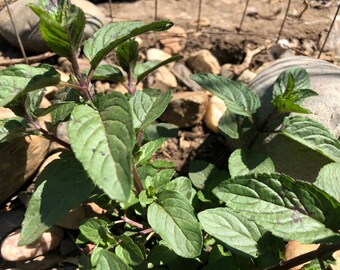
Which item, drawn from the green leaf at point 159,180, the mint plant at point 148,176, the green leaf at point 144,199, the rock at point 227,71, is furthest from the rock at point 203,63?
the green leaf at point 144,199

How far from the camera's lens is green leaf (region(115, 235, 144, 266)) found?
1.67 m

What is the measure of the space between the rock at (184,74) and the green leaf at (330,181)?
1.62 m

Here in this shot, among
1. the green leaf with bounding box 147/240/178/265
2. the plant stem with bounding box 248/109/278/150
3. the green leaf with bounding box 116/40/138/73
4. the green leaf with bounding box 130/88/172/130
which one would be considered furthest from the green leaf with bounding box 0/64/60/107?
the plant stem with bounding box 248/109/278/150

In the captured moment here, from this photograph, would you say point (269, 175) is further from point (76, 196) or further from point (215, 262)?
point (76, 196)

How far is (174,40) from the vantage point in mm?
3270

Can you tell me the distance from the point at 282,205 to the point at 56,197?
2.44 feet

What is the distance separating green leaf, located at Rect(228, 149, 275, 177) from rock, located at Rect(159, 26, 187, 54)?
4.59ft

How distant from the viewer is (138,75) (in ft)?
6.88

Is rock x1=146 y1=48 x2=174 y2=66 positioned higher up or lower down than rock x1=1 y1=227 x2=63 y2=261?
higher up

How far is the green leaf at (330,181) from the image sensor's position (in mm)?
1368

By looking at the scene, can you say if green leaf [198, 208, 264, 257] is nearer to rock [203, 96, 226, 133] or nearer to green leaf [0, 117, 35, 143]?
green leaf [0, 117, 35, 143]

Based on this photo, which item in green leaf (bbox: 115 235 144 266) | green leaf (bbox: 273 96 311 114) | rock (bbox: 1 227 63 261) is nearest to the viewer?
green leaf (bbox: 115 235 144 266)

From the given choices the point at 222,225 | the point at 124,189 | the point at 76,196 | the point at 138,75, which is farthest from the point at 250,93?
the point at 124,189

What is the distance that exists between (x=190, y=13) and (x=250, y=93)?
5.77ft
